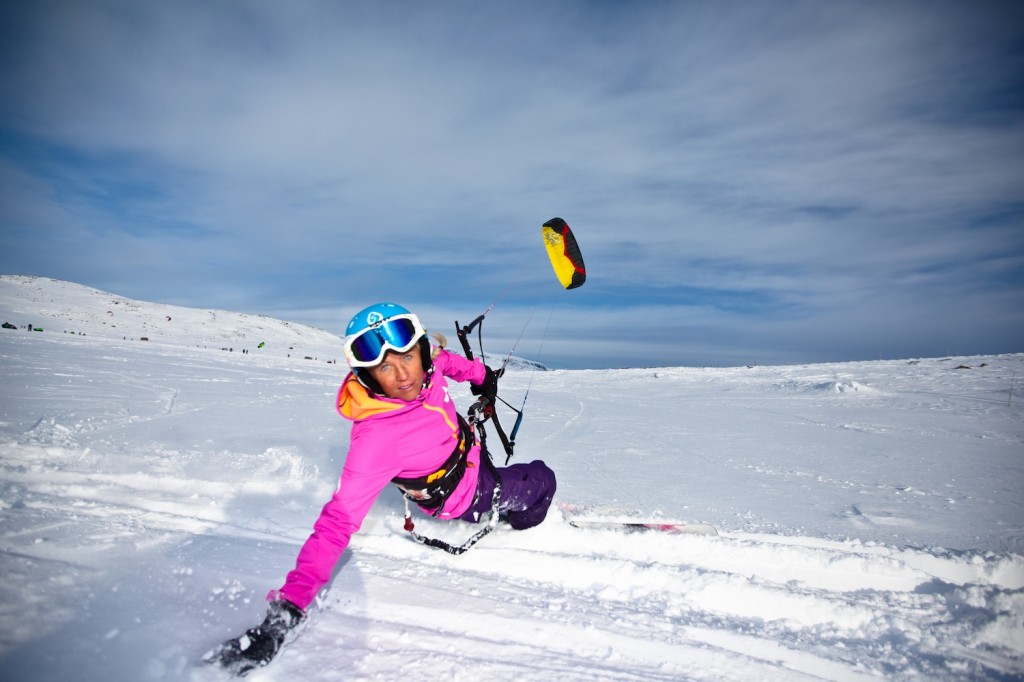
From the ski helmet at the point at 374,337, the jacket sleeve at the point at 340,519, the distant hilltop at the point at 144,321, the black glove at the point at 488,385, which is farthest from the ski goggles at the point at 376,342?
the distant hilltop at the point at 144,321

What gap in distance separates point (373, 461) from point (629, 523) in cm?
208

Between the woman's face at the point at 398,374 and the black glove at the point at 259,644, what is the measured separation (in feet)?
3.57

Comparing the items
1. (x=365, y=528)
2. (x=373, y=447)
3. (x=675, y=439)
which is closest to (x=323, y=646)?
(x=373, y=447)

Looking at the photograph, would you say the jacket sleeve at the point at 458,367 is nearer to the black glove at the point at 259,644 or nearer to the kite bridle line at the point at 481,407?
the kite bridle line at the point at 481,407

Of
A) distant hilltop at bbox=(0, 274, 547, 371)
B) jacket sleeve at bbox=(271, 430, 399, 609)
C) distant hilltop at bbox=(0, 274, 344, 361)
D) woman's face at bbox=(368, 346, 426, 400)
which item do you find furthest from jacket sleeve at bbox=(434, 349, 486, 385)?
distant hilltop at bbox=(0, 274, 344, 361)

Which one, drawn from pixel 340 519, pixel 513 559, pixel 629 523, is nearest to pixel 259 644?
pixel 340 519

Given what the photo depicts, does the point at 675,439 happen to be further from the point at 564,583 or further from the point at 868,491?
the point at 564,583

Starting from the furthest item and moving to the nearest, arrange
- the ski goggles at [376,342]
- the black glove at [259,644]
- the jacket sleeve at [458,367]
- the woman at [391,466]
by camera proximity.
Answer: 1. the jacket sleeve at [458,367]
2. the ski goggles at [376,342]
3. the woman at [391,466]
4. the black glove at [259,644]

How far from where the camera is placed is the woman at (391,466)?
6.44 feet

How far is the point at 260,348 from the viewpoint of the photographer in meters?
22.8

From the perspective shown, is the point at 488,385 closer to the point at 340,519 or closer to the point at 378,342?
the point at 378,342

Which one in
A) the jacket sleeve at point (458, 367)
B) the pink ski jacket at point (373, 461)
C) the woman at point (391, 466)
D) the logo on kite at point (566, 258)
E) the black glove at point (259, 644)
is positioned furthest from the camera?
the logo on kite at point (566, 258)

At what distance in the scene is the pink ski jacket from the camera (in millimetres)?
2078

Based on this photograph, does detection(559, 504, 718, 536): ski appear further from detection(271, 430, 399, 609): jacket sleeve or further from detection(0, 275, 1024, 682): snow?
detection(271, 430, 399, 609): jacket sleeve
